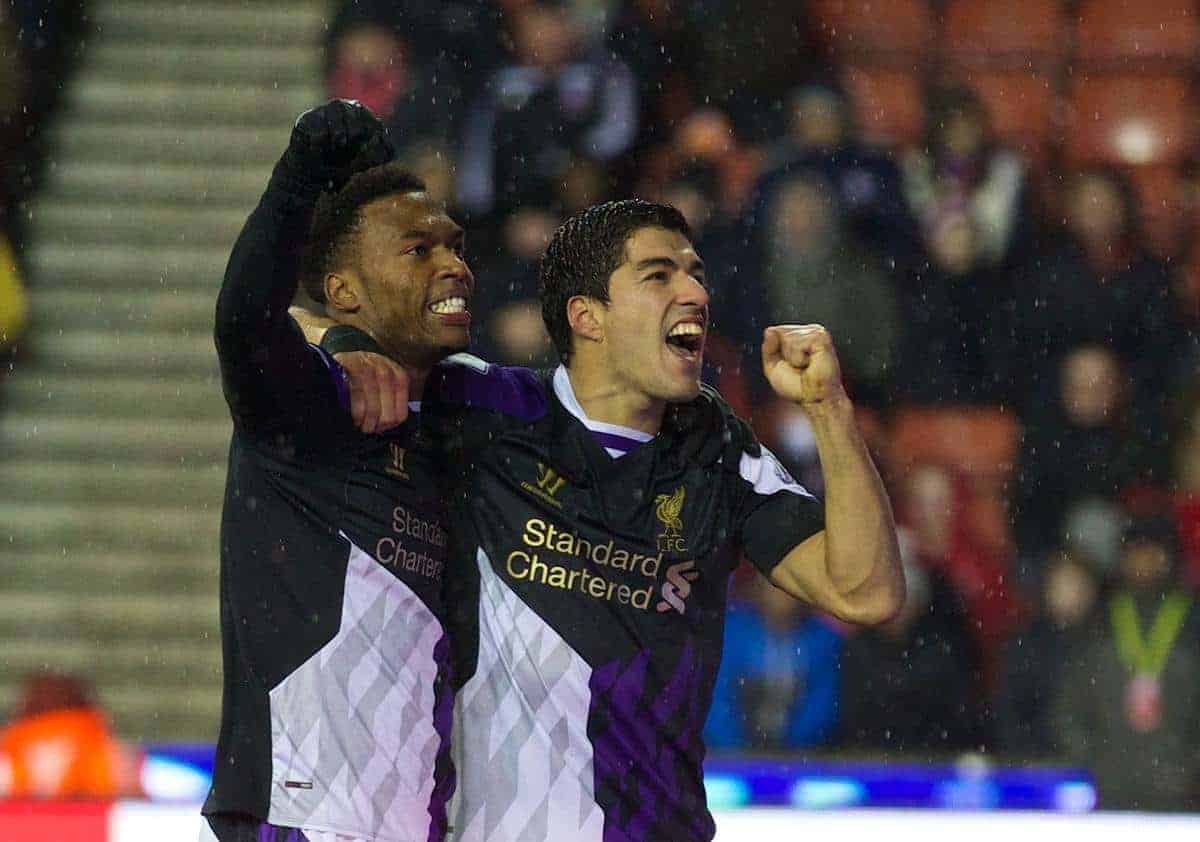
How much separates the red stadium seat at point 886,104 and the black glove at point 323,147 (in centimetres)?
476

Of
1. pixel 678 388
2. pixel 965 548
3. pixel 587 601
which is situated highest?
pixel 678 388

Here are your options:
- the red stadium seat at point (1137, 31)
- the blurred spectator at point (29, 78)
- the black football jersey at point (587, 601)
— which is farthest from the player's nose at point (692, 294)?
the red stadium seat at point (1137, 31)

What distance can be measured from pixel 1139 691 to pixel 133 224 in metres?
4.31

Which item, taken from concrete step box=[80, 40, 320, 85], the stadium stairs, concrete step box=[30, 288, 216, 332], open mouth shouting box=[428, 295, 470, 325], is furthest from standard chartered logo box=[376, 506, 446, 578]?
concrete step box=[80, 40, 320, 85]

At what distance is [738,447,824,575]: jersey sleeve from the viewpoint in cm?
344

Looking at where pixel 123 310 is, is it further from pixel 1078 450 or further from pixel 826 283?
pixel 1078 450

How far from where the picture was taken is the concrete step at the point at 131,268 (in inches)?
301

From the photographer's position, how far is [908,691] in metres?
6.38

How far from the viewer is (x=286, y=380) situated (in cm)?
304

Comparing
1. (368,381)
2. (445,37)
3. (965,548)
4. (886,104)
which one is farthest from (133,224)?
(368,381)

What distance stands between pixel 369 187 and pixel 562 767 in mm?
1137

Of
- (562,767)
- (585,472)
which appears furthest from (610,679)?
(585,472)

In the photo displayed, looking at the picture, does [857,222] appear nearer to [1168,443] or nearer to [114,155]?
[1168,443]

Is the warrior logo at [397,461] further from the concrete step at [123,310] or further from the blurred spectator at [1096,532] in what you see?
the concrete step at [123,310]
